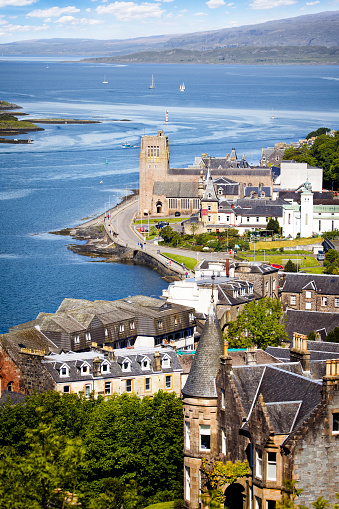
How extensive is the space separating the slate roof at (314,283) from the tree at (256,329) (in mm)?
11983

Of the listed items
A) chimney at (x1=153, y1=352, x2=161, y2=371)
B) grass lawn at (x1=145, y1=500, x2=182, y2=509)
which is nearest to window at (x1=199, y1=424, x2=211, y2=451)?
grass lawn at (x1=145, y1=500, x2=182, y2=509)

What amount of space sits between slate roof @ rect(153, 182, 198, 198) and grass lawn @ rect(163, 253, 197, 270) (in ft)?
92.1

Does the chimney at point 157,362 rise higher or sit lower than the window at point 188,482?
lower

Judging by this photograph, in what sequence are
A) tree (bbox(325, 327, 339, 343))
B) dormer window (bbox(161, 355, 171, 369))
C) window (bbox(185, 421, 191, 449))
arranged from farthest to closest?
tree (bbox(325, 327, 339, 343))
dormer window (bbox(161, 355, 171, 369))
window (bbox(185, 421, 191, 449))

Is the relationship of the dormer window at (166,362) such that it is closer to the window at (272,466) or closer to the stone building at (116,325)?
the stone building at (116,325)

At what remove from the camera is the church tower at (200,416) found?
1074 inches

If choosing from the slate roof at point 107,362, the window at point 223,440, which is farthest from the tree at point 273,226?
the window at point 223,440

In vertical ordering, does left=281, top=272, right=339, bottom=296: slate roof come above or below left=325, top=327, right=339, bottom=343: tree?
below

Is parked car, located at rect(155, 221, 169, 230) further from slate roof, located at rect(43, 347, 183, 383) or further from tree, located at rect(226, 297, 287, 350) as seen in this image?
slate roof, located at rect(43, 347, 183, 383)

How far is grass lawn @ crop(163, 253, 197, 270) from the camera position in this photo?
9044 centimetres

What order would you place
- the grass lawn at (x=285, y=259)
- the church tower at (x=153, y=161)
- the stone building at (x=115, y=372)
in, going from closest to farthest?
the stone building at (x=115, y=372) < the grass lawn at (x=285, y=259) < the church tower at (x=153, y=161)

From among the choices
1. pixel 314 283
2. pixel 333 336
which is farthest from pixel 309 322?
pixel 314 283

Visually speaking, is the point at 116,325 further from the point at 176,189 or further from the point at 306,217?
the point at 176,189

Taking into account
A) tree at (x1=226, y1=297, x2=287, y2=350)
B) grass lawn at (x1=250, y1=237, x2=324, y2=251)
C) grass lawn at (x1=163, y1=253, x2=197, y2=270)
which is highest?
tree at (x1=226, y1=297, x2=287, y2=350)
